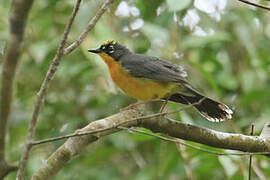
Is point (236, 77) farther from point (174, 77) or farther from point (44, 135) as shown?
point (44, 135)

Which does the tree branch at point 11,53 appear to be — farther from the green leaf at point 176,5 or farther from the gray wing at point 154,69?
the gray wing at point 154,69

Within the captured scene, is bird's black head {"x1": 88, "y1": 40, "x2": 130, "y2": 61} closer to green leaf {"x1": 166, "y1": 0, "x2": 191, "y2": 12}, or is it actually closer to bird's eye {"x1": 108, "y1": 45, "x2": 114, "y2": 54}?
bird's eye {"x1": 108, "y1": 45, "x2": 114, "y2": 54}

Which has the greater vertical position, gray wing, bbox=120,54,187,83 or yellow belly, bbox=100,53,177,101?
gray wing, bbox=120,54,187,83

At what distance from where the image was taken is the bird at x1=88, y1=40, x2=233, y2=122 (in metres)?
4.83

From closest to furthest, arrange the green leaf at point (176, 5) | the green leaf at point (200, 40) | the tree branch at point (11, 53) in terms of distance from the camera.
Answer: the tree branch at point (11, 53) → the green leaf at point (176, 5) → the green leaf at point (200, 40)

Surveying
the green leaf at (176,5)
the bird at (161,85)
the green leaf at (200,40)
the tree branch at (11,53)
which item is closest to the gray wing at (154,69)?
the bird at (161,85)

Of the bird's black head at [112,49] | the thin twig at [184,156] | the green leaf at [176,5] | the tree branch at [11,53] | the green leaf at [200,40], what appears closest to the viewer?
the tree branch at [11,53]

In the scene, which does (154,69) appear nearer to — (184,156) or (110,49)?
(110,49)

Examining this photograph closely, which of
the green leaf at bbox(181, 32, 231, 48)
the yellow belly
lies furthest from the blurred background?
the yellow belly

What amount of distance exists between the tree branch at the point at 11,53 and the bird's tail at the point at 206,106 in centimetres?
303

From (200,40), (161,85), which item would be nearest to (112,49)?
(161,85)

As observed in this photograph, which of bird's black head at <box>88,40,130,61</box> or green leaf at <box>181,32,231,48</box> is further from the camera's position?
green leaf at <box>181,32,231,48</box>

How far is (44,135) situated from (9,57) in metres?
4.17

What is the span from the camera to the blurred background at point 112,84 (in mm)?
5457
